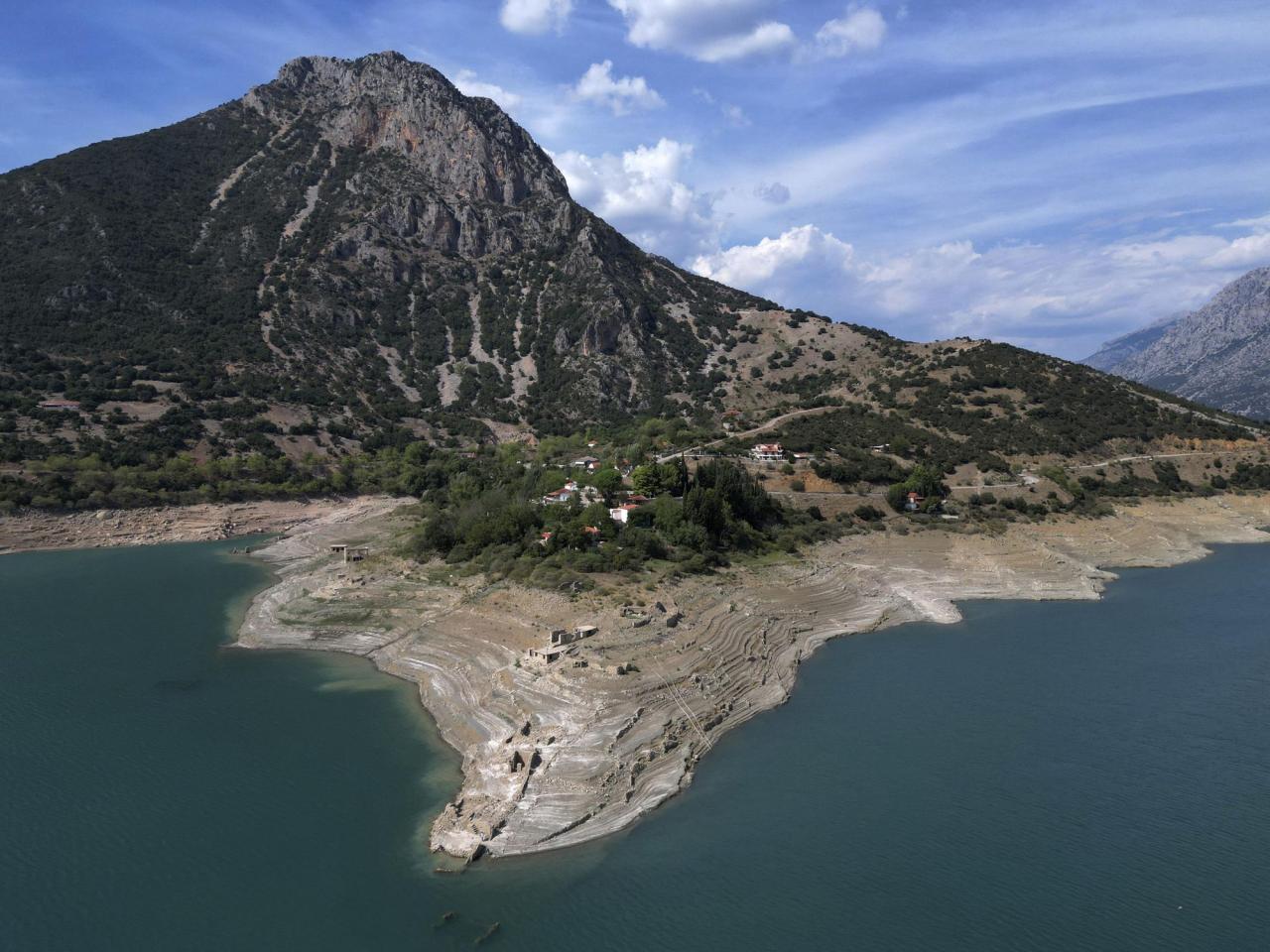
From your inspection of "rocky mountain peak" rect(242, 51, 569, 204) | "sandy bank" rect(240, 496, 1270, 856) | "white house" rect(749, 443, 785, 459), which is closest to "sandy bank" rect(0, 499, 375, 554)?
"sandy bank" rect(240, 496, 1270, 856)

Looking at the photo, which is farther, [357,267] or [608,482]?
[357,267]

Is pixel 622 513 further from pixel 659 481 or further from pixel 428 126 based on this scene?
pixel 428 126

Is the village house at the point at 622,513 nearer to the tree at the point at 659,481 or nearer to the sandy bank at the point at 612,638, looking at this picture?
the tree at the point at 659,481

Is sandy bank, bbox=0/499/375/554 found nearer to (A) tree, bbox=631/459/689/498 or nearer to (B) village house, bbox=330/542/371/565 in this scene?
(B) village house, bbox=330/542/371/565

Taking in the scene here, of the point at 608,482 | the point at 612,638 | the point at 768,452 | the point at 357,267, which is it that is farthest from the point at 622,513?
the point at 357,267

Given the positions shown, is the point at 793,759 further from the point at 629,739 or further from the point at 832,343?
the point at 832,343
